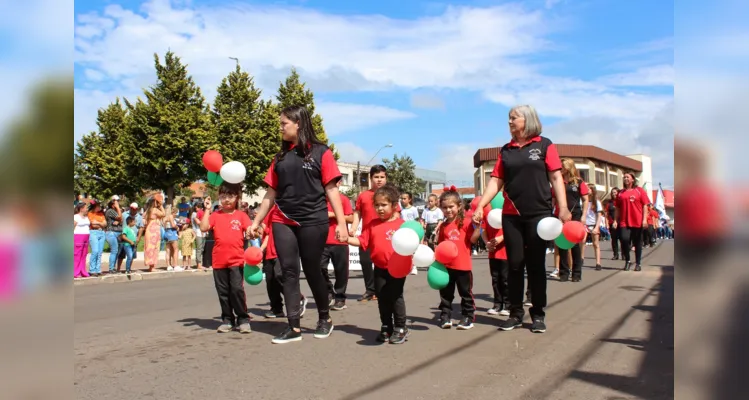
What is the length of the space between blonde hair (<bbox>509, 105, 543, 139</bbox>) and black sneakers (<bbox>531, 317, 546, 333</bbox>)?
173 centimetres

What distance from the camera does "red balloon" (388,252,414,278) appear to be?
17.9 feet

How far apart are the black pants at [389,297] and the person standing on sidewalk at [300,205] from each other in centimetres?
50

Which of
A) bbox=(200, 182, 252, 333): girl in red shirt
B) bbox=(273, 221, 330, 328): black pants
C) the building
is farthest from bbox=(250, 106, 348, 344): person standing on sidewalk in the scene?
the building

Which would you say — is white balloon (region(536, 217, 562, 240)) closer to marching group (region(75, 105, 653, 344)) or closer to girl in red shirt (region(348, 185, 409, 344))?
marching group (region(75, 105, 653, 344))

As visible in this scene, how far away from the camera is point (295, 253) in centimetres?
572

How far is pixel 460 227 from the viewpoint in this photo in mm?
6523

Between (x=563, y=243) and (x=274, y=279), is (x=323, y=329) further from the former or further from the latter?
(x=563, y=243)

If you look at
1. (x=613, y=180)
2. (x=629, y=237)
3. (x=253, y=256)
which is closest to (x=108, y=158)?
(x=629, y=237)

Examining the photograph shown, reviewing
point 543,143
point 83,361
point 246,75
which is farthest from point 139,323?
point 246,75

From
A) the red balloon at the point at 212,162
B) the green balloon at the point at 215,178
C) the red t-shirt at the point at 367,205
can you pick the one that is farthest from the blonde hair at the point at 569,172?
the red balloon at the point at 212,162

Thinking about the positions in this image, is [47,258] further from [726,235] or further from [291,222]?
[291,222]

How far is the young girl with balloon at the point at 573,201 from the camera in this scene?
9.93 m

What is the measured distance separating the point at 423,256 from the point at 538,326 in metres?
1.29

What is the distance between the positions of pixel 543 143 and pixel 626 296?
143 inches
